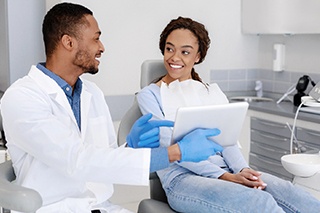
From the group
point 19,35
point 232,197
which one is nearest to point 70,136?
point 232,197

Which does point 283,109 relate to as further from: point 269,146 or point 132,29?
point 132,29

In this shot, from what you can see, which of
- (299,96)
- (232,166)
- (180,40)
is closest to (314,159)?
(232,166)

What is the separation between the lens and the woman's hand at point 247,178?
208 cm

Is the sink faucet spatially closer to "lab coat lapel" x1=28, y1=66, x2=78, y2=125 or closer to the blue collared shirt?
the blue collared shirt

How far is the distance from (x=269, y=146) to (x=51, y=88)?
2.11 metres

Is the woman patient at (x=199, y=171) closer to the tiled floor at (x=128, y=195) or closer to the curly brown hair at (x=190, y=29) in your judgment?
the curly brown hair at (x=190, y=29)

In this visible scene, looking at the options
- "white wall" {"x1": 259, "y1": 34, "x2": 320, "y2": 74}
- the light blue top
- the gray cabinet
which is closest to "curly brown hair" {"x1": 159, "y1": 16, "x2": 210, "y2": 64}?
the light blue top

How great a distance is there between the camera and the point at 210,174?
2141mm

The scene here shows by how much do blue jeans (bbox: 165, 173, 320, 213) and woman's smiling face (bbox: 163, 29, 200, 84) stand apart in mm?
503

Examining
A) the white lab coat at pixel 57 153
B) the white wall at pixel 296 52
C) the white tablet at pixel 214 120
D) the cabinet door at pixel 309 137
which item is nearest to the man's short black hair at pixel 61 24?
the white lab coat at pixel 57 153

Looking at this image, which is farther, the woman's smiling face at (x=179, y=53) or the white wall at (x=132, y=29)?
the white wall at (x=132, y=29)

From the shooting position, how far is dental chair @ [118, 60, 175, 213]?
6.81 ft

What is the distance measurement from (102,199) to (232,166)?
0.63 metres

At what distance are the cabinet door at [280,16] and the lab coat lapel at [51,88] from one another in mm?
2141
